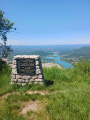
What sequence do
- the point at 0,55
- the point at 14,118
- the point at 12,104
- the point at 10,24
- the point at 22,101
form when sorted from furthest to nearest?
the point at 0,55
the point at 10,24
the point at 22,101
the point at 12,104
the point at 14,118

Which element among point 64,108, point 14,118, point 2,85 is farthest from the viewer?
point 2,85

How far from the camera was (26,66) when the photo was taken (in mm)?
5824

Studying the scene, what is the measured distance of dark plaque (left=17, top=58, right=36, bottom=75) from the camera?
5770 millimetres

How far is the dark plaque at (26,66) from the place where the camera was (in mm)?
5770

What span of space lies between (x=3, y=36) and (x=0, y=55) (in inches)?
121

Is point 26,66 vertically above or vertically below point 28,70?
above

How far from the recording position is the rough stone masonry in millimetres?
5752

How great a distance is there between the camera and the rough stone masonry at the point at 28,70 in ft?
18.9

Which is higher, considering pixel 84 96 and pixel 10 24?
pixel 10 24

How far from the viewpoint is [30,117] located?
124 inches

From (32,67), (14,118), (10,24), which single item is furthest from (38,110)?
(10,24)

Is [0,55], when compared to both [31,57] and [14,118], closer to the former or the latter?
[31,57]

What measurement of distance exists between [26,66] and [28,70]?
0.28m

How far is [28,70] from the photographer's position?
19.0 ft
